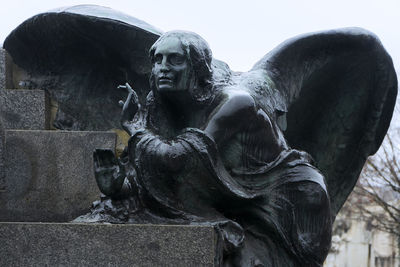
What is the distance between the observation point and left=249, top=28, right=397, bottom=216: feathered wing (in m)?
6.82

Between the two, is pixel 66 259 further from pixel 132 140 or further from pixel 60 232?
pixel 132 140

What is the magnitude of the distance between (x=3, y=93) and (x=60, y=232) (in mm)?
2147

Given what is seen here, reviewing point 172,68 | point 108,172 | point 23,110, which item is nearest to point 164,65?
point 172,68

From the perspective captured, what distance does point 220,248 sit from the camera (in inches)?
212

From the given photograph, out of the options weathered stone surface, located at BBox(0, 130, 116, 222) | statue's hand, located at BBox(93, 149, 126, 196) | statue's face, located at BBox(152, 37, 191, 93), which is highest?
statue's face, located at BBox(152, 37, 191, 93)

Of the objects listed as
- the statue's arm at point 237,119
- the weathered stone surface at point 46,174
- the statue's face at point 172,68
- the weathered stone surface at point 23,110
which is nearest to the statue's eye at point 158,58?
the statue's face at point 172,68

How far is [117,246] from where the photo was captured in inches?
203

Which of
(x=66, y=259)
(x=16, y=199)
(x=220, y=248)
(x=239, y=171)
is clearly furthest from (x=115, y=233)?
(x=16, y=199)

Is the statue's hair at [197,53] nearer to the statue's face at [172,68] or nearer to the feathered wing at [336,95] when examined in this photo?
the statue's face at [172,68]

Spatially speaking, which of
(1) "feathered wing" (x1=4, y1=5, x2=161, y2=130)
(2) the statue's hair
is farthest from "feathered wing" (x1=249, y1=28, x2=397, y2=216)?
(1) "feathered wing" (x1=4, y1=5, x2=161, y2=130)

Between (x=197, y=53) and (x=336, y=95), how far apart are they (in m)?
1.92

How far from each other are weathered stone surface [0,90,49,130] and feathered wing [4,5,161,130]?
0.25 meters

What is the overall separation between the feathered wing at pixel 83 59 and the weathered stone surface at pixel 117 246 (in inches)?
84.1

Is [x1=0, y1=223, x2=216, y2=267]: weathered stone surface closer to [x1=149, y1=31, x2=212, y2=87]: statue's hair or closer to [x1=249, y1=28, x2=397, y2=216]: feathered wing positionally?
[x1=149, y1=31, x2=212, y2=87]: statue's hair
